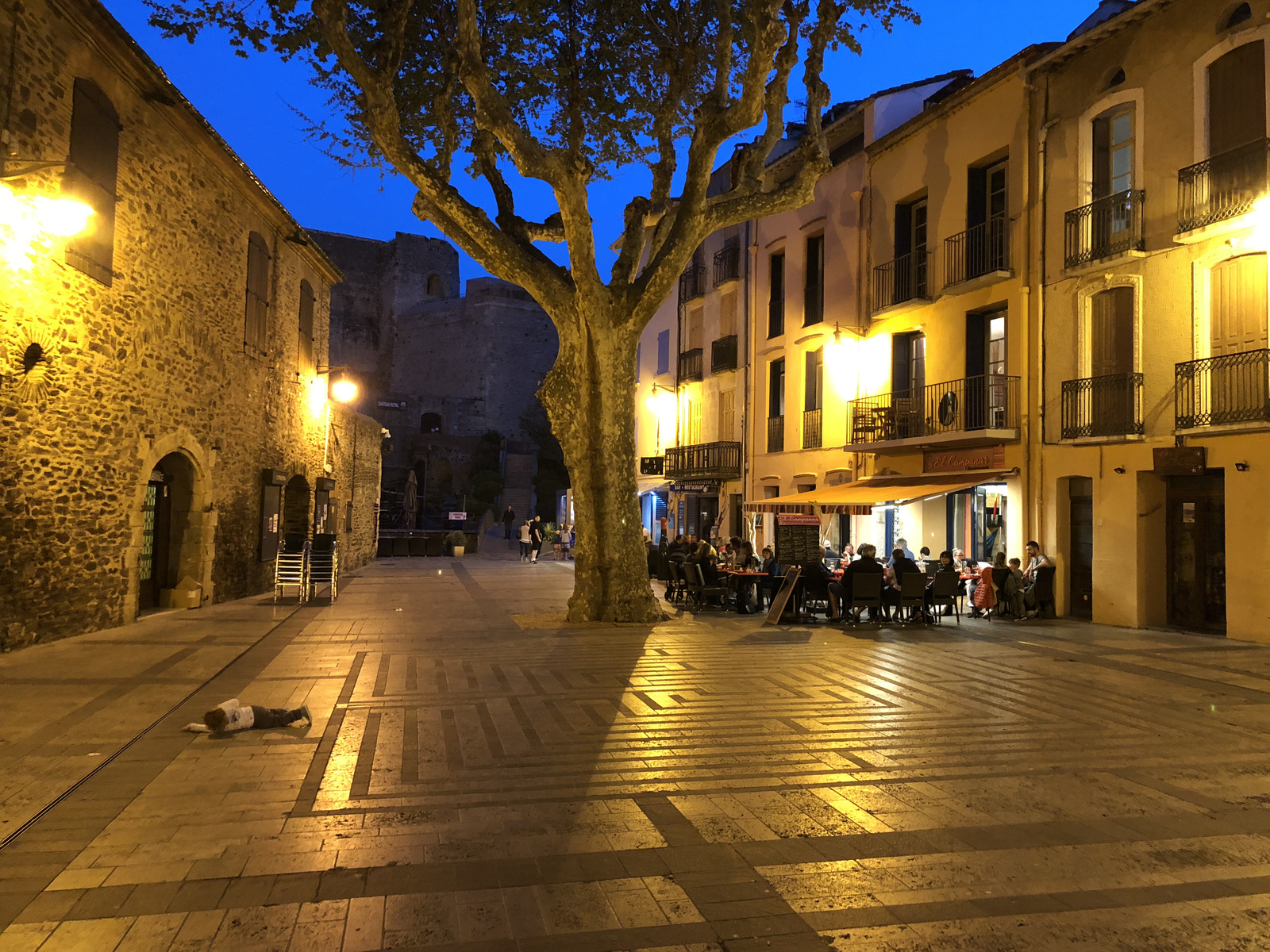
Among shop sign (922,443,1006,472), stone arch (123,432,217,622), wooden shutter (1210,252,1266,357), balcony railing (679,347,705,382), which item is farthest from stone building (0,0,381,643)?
wooden shutter (1210,252,1266,357)

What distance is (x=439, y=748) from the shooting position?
586 cm

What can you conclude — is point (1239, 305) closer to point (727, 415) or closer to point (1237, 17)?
point (1237, 17)

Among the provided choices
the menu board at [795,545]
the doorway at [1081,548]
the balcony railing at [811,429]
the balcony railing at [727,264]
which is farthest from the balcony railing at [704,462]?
the doorway at [1081,548]

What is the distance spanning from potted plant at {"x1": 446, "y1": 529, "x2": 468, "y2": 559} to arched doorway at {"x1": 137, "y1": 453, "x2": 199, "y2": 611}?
1690 cm

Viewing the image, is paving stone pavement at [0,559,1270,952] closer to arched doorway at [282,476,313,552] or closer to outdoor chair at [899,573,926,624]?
outdoor chair at [899,573,926,624]

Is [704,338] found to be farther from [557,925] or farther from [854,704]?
[557,925]

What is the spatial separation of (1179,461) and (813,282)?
10.6 meters

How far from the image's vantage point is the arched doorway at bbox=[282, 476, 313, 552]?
19594 mm

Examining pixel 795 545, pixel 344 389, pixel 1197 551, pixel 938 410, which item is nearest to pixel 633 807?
pixel 1197 551

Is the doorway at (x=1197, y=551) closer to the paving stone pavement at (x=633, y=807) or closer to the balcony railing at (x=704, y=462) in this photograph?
the paving stone pavement at (x=633, y=807)

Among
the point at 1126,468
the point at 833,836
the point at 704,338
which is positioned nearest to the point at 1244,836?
the point at 833,836

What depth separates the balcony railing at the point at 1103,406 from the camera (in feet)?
43.8

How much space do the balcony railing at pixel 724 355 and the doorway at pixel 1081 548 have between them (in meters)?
11.5

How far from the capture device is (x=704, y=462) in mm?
25562
